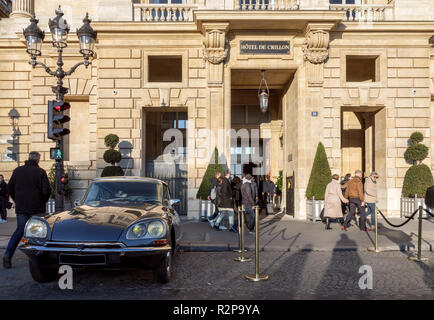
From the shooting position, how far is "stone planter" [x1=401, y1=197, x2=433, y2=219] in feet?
48.2

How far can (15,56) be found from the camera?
1700cm

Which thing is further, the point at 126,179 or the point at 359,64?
the point at 359,64

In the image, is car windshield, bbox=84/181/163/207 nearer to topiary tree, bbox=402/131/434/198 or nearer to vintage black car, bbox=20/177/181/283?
vintage black car, bbox=20/177/181/283

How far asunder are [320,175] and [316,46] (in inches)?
192

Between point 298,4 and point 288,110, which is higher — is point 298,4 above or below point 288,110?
above

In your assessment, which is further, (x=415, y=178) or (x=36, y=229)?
(x=415, y=178)

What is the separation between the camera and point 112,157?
1495 cm

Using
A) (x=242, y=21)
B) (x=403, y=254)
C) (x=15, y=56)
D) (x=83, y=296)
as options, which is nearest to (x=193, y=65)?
(x=242, y=21)

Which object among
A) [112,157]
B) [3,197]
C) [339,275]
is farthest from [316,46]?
[3,197]

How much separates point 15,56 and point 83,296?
48.2 ft

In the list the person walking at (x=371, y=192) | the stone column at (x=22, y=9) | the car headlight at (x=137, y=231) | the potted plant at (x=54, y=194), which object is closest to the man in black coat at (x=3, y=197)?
the potted plant at (x=54, y=194)

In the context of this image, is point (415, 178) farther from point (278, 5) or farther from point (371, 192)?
point (278, 5)

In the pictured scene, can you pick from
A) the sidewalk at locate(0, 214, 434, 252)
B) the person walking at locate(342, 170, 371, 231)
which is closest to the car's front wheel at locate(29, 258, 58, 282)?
the sidewalk at locate(0, 214, 434, 252)
